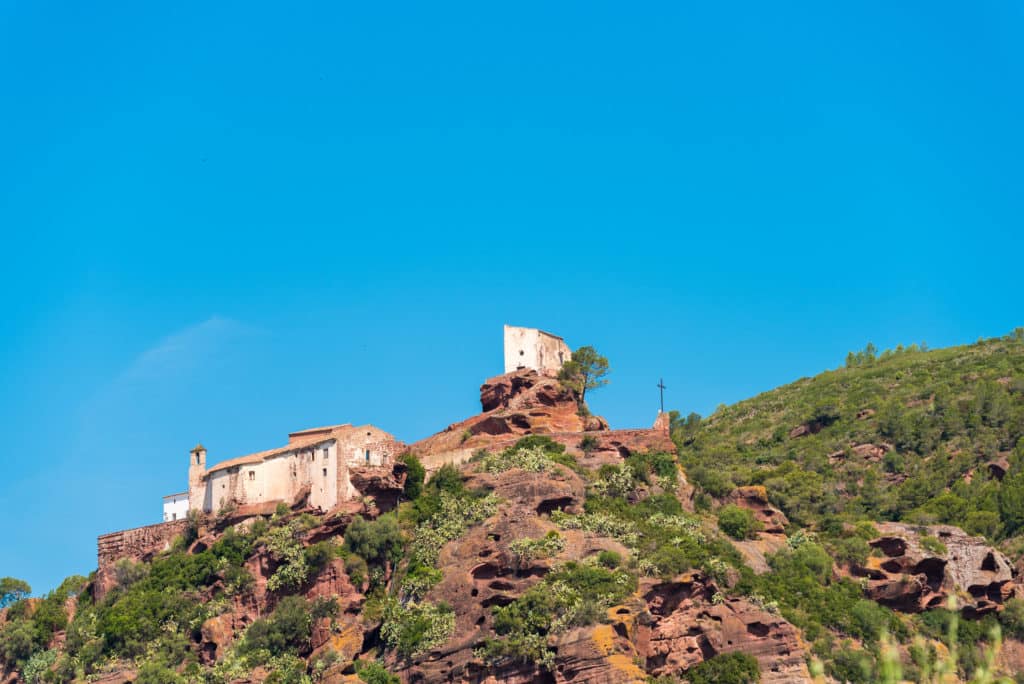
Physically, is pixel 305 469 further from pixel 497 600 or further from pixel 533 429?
pixel 497 600

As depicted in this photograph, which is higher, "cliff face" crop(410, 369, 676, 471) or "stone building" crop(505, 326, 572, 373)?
"stone building" crop(505, 326, 572, 373)

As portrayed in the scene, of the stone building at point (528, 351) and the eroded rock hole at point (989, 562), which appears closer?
the eroded rock hole at point (989, 562)

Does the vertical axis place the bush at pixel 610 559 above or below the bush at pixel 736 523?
below

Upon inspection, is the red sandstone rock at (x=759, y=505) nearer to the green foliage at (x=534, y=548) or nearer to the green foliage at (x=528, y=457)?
the green foliage at (x=528, y=457)

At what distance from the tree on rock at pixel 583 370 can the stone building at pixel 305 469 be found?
1081cm

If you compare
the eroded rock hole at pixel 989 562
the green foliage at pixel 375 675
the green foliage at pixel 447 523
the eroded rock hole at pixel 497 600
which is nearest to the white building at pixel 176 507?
the green foliage at pixel 447 523

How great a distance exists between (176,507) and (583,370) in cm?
2477

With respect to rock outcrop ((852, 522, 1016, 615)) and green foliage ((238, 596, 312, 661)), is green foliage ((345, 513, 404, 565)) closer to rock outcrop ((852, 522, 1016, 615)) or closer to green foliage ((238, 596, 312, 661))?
green foliage ((238, 596, 312, 661))

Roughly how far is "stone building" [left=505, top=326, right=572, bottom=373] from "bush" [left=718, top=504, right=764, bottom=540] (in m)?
15.4

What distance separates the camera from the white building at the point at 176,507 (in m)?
83.4

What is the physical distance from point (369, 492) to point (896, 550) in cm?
2705

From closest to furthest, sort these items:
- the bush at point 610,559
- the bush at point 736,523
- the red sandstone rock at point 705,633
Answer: the red sandstone rock at point 705,633 → the bush at point 610,559 → the bush at point 736,523

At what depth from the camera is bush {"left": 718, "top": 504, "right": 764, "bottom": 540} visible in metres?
73.7

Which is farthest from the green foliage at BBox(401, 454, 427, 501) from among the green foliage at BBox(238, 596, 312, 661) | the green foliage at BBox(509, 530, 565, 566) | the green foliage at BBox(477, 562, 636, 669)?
the green foliage at BBox(477, 562, 636, 669)
